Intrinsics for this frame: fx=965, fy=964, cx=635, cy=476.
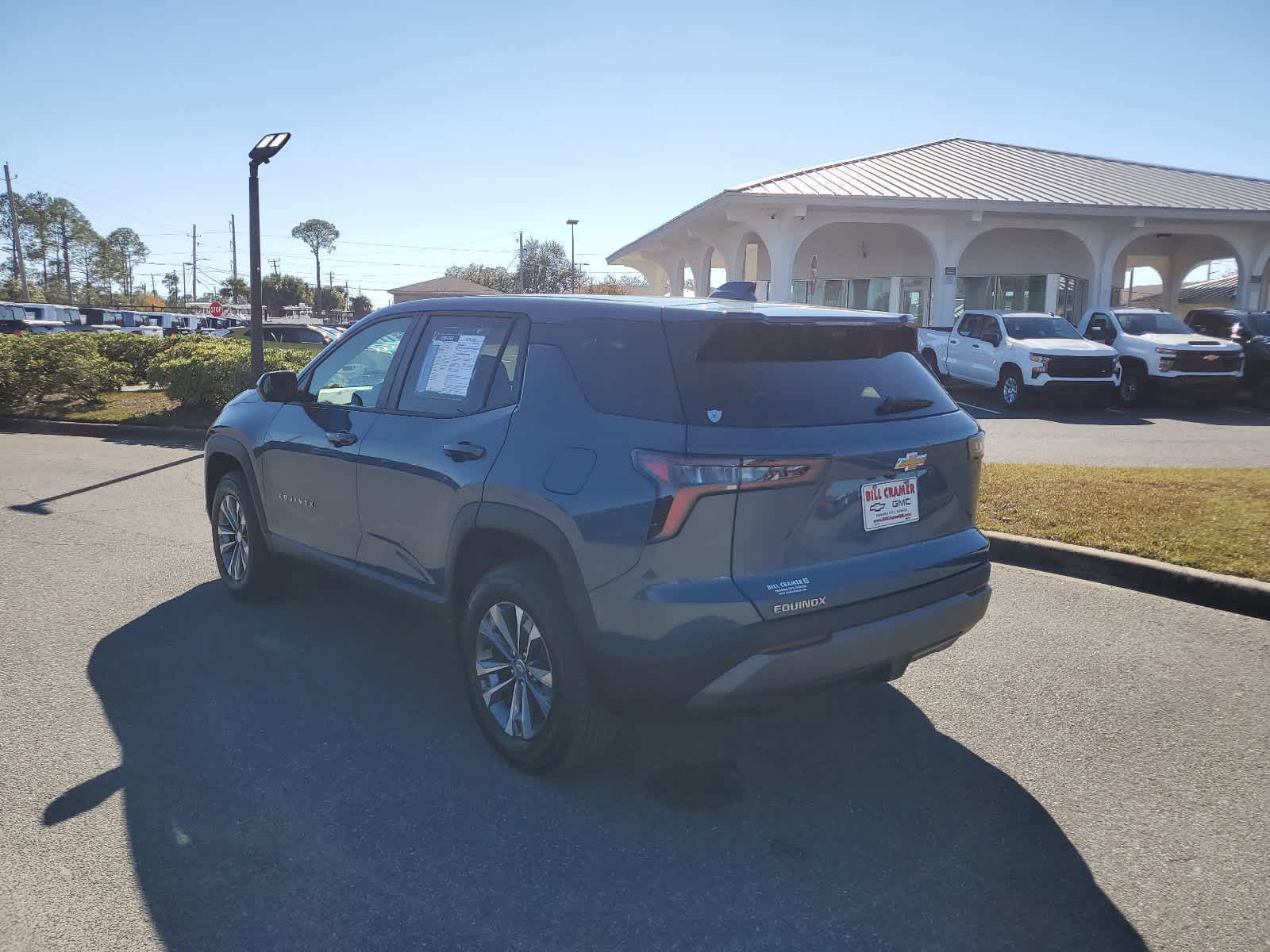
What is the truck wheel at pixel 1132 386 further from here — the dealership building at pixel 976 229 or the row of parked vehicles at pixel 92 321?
the row of parked vehicles at pixel 92 321

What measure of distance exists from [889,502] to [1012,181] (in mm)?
24412

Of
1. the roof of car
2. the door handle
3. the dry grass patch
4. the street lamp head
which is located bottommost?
the dry grass patch

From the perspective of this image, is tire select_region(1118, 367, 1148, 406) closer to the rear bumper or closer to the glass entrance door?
the glass entrance door

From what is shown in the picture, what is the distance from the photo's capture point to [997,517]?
747 cm

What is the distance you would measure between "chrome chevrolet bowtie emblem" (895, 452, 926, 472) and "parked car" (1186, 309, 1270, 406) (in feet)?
59.4

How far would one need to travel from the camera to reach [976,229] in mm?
23781

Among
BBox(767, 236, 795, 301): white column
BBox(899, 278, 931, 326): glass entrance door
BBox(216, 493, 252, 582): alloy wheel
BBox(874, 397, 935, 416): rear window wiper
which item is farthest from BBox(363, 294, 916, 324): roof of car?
BBox(899, 278, 931, 326): glass entrance door

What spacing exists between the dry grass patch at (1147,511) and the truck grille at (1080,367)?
306 inches

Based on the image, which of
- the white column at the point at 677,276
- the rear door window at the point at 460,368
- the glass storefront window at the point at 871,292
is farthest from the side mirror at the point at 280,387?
the white column at the point at 677,276

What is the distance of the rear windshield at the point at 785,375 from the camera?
3232 mm

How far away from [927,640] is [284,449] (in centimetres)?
346

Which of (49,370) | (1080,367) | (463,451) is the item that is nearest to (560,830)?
(463,451)

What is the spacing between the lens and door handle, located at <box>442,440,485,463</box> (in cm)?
380

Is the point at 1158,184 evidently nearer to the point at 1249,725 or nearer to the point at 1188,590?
the point at 1188,590
